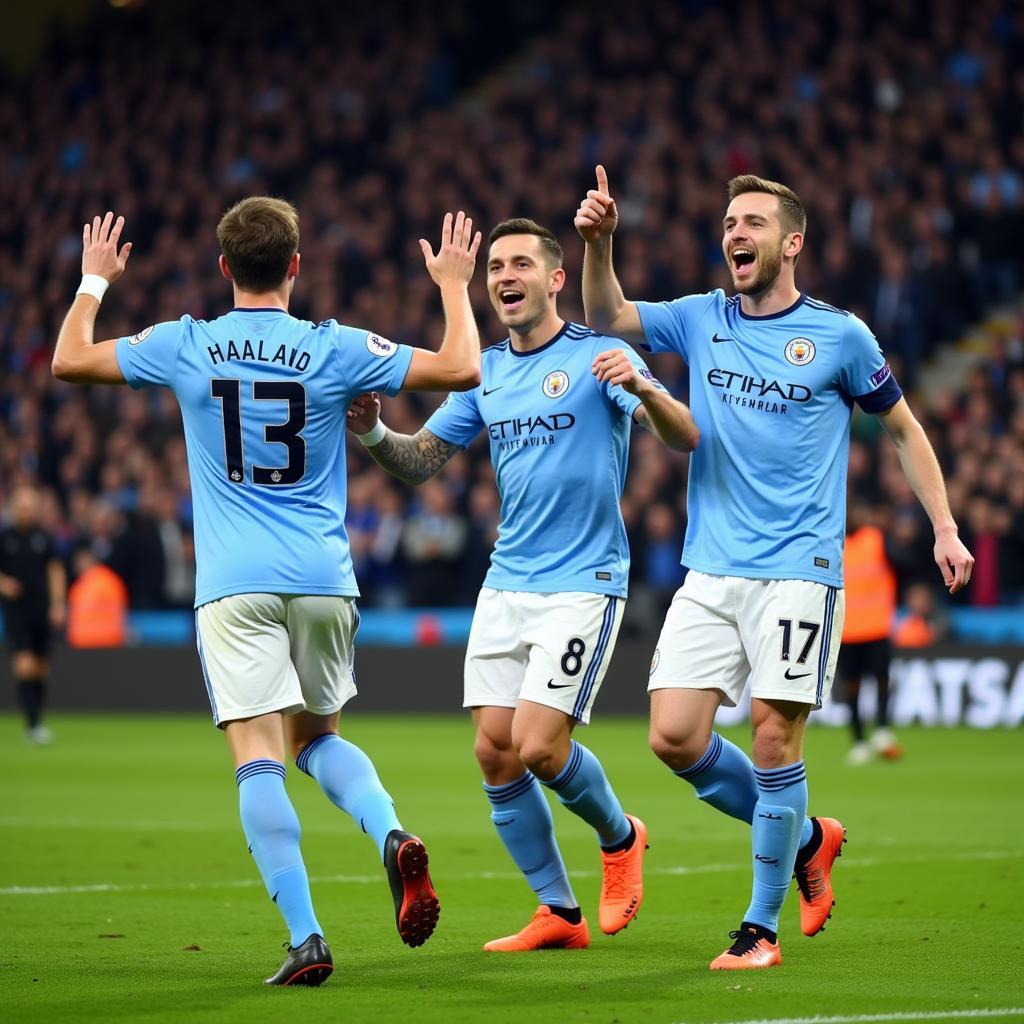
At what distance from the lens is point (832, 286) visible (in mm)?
21750

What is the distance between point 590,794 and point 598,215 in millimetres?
2047

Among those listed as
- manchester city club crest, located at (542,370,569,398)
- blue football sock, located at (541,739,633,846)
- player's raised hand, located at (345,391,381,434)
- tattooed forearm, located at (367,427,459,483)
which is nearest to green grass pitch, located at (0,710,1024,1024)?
blue football sock, located at (541,739,633,846)

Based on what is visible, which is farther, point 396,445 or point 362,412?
point 396,445

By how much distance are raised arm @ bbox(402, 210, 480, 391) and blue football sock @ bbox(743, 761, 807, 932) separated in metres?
1.69

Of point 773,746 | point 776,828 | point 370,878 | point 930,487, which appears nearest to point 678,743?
point 773,746

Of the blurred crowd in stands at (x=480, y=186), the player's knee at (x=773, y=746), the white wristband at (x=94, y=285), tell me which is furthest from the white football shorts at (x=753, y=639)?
the blurred crowd in stands at (x=480, y=186)

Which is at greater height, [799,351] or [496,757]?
[799,351]

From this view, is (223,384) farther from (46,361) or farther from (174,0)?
(174,0)

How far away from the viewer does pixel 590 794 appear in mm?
6871

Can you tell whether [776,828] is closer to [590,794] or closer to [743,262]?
Answer: [590,794]

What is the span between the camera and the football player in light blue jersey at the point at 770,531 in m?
6.50

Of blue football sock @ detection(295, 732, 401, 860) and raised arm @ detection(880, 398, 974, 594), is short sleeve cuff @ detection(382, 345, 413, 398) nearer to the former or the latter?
blue football sock @ detection(295, 732, 401, 860)

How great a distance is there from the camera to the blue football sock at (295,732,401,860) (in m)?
6.05

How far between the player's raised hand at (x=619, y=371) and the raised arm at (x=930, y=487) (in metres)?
0.95
